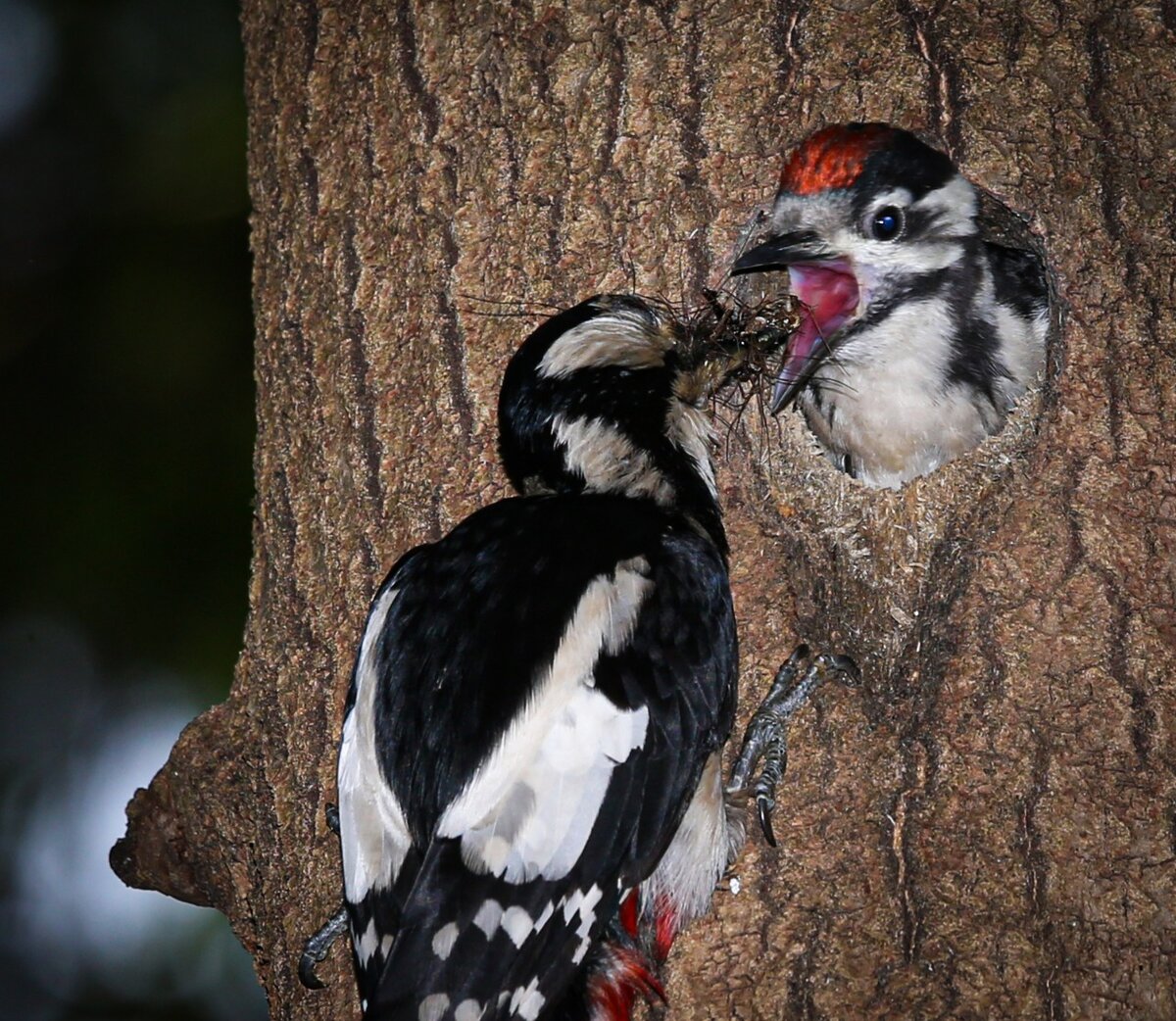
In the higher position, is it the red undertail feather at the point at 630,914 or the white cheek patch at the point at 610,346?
the white cheek patch at the point at 610,346

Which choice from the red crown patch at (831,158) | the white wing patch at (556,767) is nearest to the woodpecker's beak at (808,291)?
the red crown patch at (831,158)

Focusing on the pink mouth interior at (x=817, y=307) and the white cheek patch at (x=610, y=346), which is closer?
the white cheek patch at (x=610, y=346)

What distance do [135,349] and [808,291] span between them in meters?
2.53

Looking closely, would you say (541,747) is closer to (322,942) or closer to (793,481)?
(322,942)

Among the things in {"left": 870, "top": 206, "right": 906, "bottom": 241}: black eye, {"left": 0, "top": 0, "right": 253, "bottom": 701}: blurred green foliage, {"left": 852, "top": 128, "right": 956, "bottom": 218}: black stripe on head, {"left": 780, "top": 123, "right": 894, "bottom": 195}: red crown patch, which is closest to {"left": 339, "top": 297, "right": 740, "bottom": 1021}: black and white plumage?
{"left": 780, "top": 123, "right": 894, "bottom": 195}: red crown patch

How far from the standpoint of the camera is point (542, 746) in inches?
86.9

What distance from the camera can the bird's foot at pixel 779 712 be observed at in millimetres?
2354

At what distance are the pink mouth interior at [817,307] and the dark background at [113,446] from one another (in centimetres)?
218

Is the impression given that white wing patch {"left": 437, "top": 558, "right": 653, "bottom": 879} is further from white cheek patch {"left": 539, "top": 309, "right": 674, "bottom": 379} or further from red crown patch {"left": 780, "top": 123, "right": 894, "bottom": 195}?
red crown patch {"left": 780, "top": 123, "right": 894, "bottom": 195}

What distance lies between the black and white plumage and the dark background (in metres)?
2.20

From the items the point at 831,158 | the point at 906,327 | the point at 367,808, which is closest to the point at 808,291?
the point at 906,327

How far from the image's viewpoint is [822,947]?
2.20m

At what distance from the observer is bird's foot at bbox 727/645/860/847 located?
2.35m

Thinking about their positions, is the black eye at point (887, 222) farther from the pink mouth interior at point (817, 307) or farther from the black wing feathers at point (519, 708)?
the black wing feathers at point (519, 708)
